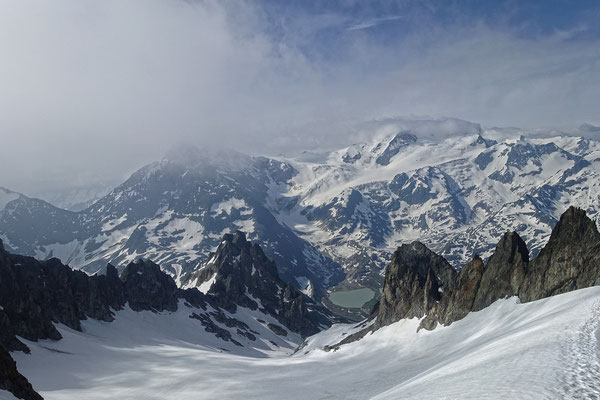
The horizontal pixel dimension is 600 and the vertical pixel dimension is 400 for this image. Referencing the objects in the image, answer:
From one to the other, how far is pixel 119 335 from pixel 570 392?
17454cm

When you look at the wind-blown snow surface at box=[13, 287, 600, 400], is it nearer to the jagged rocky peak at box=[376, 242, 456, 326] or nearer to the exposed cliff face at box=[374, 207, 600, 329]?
the exposed cliff face at box=[374, 207, 600, 329]

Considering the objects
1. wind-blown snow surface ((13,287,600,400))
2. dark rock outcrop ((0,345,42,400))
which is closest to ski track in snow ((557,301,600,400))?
wind-blown snow surface ((13,287,600,400))

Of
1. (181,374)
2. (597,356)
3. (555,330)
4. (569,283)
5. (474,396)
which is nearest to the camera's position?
(474,396)

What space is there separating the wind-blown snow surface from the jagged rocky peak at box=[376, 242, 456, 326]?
290 inches

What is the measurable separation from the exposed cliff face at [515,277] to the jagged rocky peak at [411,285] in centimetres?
36

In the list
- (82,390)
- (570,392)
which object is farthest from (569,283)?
(82,390)

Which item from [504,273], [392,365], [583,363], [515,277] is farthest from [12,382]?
[504,273]

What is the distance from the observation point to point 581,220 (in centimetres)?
9781

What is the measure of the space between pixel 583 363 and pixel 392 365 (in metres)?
74.4

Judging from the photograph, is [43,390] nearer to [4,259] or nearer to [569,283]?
[4,259]

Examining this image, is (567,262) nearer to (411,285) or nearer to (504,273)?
(504,273)

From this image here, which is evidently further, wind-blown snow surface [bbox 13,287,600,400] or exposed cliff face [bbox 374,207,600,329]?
exposed cliff face [bbox 374,207,600,329]

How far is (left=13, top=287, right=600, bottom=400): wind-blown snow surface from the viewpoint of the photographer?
28.5 meters

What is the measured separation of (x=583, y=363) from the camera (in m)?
27.9
